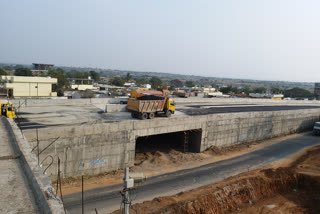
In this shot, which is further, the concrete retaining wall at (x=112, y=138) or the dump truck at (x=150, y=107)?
the dump truck at (x=150, y=107)

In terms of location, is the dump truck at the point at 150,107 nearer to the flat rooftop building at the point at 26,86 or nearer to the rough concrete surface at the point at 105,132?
the rough concrete surface at the point at 105,132

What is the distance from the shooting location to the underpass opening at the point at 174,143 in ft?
94.5

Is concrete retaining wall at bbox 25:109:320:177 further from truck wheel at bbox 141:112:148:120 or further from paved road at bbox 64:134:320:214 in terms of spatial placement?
paved road at bbox 64:134:320:214

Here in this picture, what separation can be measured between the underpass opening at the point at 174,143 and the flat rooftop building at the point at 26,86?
115ft

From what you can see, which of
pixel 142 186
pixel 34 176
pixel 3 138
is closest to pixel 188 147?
pixel 142 186

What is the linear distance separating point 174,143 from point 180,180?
10.4m

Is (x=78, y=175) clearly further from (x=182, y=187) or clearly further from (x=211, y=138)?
(x=211, y=138)

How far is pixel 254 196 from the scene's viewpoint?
19.8 meters

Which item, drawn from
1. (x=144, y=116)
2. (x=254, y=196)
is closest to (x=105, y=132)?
(x=144, y=116)

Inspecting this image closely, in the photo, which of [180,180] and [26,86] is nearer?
[180,180]

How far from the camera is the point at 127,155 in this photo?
2281 centimetres

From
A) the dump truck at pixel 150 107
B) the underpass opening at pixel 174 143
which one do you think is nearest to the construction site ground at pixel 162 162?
the underpass opening at pixel 174 143

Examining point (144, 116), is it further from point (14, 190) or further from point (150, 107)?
point (14, 190)

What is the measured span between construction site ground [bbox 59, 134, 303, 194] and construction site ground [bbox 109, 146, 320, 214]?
15.7ft
